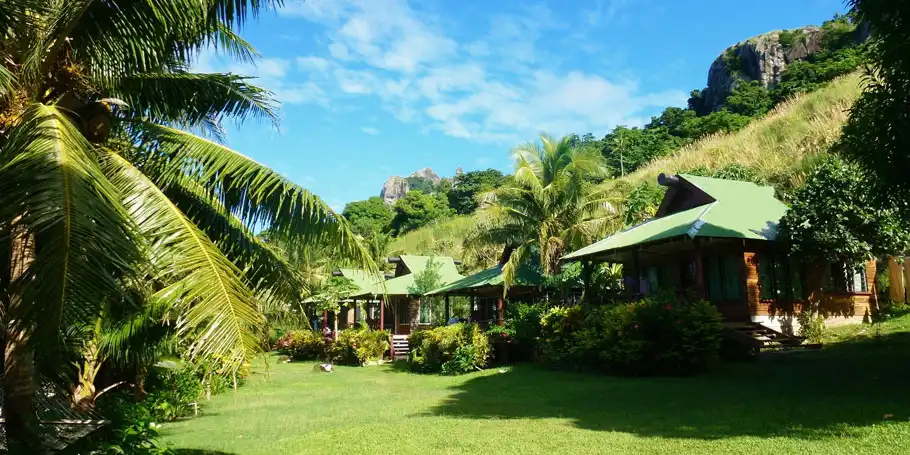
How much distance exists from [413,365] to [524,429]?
13885 millimetres

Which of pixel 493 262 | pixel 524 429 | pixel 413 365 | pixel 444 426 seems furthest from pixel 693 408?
pixel 493 262

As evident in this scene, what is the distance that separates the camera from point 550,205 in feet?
72.9

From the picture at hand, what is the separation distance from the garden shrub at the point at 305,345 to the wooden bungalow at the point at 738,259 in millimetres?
15387

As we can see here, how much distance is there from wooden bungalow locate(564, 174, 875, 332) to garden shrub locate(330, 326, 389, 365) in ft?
34.9

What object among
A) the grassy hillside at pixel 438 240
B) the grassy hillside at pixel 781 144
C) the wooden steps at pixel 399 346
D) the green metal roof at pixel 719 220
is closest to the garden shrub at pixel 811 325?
the green metal roof at pixel 719 220

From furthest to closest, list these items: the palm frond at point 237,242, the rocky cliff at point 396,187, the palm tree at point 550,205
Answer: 1. the rocky cliff at point 396,187
2. the palm tree at point 550,205
3. the palm frond at point 237,242

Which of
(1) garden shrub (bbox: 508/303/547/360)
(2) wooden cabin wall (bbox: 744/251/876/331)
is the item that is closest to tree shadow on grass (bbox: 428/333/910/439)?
(2) wooden cabin wall (bbox: 744/251/876/331)

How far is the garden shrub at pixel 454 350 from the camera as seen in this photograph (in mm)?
20359

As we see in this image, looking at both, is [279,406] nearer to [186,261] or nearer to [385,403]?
[385,403]

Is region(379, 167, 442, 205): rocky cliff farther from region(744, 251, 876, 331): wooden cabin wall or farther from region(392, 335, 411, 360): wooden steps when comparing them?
region(744, 251, 876, 331): wooden cabin wall

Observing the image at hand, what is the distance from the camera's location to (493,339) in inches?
837

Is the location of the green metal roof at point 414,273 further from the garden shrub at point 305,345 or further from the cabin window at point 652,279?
the cabin window at point 652,279

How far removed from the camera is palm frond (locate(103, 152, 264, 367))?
209 inches

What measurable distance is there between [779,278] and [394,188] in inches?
5027
